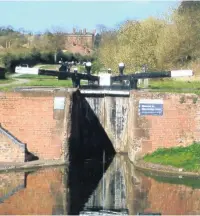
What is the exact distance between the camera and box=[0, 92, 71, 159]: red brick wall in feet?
79.9

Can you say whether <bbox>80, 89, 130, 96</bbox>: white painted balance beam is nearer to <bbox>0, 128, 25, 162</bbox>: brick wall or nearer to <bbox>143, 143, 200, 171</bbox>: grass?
<bbox>143, 143, 200, 171</bbox>: grass

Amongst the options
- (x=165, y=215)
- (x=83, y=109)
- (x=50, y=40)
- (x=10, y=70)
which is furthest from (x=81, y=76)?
(x=50, y=40)

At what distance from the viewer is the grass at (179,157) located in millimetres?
22578

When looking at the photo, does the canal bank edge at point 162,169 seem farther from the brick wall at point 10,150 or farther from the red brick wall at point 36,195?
the brick wall at point 10,150

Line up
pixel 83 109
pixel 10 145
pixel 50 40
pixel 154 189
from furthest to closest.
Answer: pixel 50 40
pixel 83 109
pixel 10 145
pixel 154 189

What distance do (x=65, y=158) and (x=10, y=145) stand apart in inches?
86.1

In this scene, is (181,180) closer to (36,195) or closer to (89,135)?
(36,195)

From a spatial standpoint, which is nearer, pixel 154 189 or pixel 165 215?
pixel 165 215

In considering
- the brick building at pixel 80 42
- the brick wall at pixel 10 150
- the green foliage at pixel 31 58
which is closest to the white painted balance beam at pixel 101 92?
the brick wall at pixel 10 150

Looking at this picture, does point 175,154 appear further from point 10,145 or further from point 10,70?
point 10,70

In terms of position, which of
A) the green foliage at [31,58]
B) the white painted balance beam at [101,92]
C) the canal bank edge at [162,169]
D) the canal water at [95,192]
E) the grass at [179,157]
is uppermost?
the green foliage at [31,58]

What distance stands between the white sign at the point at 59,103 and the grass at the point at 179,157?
12.2 ft

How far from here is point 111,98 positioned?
27.0 m

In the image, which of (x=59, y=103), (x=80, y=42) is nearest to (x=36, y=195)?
→ (x=59, y=103)
